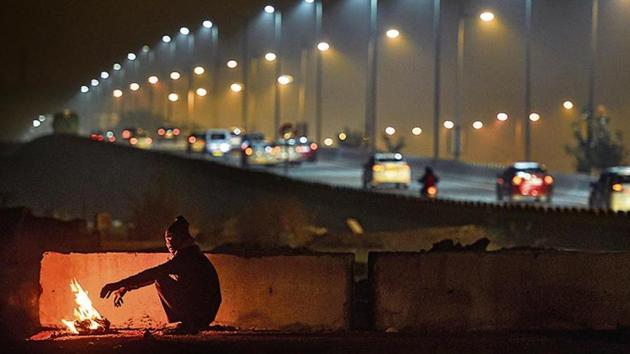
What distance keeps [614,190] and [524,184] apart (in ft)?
25.9

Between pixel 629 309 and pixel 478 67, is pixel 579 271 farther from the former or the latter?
pixel 478 67

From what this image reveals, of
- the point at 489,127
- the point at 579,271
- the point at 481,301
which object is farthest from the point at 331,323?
the point at 489,127

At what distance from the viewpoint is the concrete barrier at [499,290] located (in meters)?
14.7

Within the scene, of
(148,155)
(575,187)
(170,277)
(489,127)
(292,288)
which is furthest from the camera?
(489,127)

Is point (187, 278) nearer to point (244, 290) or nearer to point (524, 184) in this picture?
point (244, 290)

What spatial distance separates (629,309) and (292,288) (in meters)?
3.65

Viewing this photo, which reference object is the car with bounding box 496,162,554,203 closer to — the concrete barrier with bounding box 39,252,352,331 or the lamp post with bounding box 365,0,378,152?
the lamp post with bounding box 365,0,378,152

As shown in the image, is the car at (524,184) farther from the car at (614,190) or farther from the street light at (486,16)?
the street light at (486,16)

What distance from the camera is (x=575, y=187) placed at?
61688 mm

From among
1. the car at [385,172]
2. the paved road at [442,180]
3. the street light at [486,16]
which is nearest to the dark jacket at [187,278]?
the paved road at [442,180]

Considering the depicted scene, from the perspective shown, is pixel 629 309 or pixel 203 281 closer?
pixel 203 281

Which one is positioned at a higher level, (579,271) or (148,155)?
(148,155)

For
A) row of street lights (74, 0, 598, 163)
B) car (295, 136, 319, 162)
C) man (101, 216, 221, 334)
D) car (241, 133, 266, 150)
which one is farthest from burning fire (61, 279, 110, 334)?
car (295, 136, 319, 162)

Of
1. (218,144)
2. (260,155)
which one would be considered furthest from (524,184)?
(218,144)
